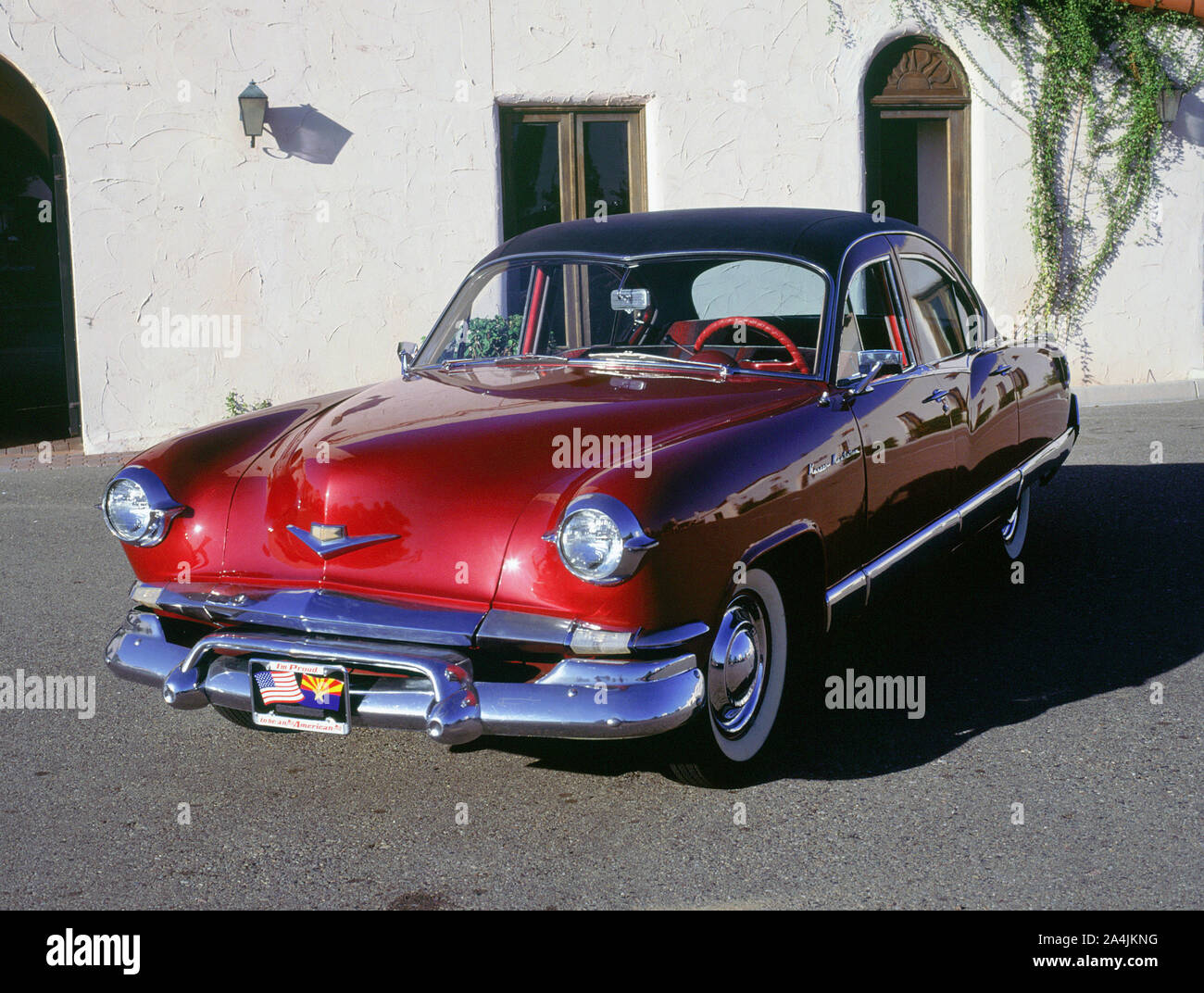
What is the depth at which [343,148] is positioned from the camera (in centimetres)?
1117

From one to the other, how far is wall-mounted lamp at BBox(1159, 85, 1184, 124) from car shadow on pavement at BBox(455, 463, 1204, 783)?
602 cm

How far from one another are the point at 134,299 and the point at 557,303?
276 inches

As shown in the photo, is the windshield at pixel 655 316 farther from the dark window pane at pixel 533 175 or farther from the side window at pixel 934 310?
the dark window pane at pixel 533 175

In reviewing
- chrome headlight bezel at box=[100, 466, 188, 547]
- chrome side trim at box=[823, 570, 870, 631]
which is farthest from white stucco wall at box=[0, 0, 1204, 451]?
chrome side trim at box=[823, 570, 870, 631]

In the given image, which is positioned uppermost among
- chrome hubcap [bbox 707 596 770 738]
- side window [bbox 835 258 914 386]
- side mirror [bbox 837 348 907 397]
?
side window [bbox 835 258 914 386]

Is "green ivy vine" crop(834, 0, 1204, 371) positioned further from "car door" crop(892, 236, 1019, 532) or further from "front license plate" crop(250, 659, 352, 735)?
"front license plate" crop(250, 659, 352, 735)

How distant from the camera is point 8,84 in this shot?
14828 millimetres

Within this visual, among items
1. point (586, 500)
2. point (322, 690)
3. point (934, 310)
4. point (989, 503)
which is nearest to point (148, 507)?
point (322, 690)

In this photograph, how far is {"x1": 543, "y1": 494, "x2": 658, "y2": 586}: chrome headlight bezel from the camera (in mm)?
3408

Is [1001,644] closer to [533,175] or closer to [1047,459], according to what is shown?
[1047,459]

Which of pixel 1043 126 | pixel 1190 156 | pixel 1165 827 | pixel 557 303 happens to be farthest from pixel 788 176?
pixel 1165 827

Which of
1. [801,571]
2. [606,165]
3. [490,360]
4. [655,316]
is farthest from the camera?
[606,165]

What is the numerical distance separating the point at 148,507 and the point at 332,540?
708mm
